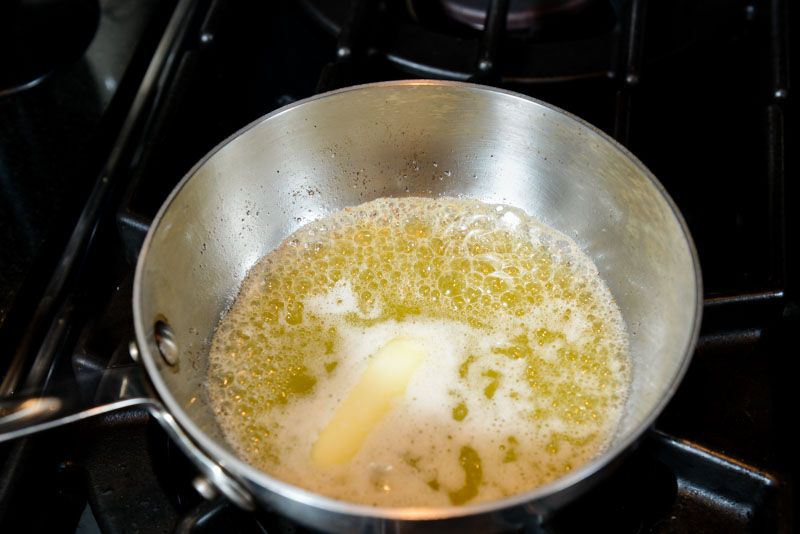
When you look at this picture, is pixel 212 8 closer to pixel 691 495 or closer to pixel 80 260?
pixel 80 260

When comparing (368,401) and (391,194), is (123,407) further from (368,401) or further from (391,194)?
(391,194)

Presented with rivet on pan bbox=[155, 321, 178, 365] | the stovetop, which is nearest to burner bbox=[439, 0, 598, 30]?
the stovetop

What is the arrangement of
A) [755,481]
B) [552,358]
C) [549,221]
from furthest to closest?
[549,221] → [552,358] → [755,481]

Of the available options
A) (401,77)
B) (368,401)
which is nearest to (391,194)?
(401,77)

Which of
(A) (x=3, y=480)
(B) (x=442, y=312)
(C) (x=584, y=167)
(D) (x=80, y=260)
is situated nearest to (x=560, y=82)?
(C) (x=584, y=167)

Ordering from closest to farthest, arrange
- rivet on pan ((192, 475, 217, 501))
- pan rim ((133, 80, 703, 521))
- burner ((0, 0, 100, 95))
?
pan rim ((133, 80, 703, 521)), rivet on pan ((192, 475, 217, 501)), burner ((0, 0, 100, 95))

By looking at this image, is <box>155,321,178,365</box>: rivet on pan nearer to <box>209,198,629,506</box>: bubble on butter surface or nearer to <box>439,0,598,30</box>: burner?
<box>209,198,629,506</box>: bubble on butter surface
